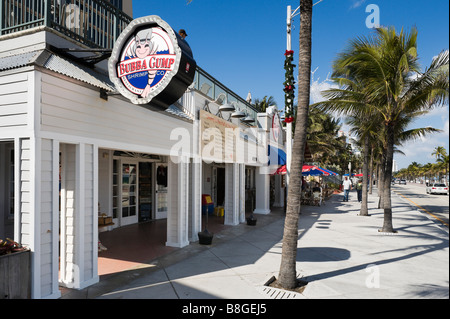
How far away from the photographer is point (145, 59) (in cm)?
516

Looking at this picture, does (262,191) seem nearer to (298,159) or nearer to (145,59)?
(298,159)

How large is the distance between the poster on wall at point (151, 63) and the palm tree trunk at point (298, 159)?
2.03 metres

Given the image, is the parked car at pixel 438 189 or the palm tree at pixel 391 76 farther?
the parked car at pixel 438 189

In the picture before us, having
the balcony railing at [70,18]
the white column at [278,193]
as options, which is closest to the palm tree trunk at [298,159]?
the balcony railing at [70,18]

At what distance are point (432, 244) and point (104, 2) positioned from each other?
10.6 m

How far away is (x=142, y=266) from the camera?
644 centimetres

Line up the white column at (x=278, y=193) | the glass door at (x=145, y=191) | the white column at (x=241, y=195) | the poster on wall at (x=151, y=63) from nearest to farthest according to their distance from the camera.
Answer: the poster on wall at (x=151, y=63), the glass door at (x=145, y=191), the white column at (x=241, y=195), the white column at (x=278, y=193)

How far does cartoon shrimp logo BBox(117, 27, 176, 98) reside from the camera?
5031 millimetres

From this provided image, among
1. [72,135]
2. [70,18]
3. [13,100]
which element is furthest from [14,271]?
[70,18]

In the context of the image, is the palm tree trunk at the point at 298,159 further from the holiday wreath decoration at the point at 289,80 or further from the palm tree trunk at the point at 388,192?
the palm tree trunk at the point at 388,192

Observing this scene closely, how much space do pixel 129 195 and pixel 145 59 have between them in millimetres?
6589

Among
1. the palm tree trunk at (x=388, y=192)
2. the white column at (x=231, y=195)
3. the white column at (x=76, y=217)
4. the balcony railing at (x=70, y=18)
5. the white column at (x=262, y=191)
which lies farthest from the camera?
the white column at (x=262, y=191)

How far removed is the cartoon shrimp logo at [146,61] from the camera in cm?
503
